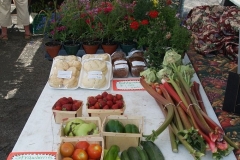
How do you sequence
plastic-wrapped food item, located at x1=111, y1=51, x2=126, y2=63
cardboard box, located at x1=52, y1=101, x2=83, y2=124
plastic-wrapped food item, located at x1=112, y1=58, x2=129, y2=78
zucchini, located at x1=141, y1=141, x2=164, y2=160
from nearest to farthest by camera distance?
zucchini, located at x1=141, y1=141, x2=164, y2=160 → cardboard box, located at x1=52, y1=101, x2=83, y2=124 → plastic-wrapped food item, located at x1=112, y1=58, x2=129, y2=78 → plastic-wrapped food item, located at x1=111, y1=51, x2=126, y2=63

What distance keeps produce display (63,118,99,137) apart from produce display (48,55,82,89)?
0.63 m

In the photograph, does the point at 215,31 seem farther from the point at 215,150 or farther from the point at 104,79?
the point at 215,150

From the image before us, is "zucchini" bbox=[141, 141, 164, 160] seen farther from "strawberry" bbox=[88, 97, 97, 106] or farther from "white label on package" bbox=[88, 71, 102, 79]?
"white label on package" bbox=[88, 71, 102, 79]

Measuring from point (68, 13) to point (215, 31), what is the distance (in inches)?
58.5

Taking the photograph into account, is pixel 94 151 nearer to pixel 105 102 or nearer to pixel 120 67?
pixel 105 102

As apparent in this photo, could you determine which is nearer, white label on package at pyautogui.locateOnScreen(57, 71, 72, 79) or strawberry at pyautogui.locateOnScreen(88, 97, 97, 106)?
strawberry at pyautogui.locateOnScreen(88, 97, 97, 106)

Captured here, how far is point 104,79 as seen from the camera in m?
2.17

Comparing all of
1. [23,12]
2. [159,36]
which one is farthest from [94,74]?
[23,12]

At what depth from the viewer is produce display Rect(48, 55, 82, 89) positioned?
2.17 m

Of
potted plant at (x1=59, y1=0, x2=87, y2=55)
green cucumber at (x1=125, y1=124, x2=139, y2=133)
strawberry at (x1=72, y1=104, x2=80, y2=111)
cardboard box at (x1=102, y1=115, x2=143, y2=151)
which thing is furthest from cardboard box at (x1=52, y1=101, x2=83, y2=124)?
potted plant at (x1=59, y1=0, x2=87, y2=55)

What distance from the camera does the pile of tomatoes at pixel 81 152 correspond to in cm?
138

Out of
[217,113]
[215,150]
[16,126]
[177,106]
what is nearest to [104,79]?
[177,106]

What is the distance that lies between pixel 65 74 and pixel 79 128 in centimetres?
77

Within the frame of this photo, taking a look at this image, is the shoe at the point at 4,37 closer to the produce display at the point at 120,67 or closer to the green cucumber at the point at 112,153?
the produce display at the point at 120,67
